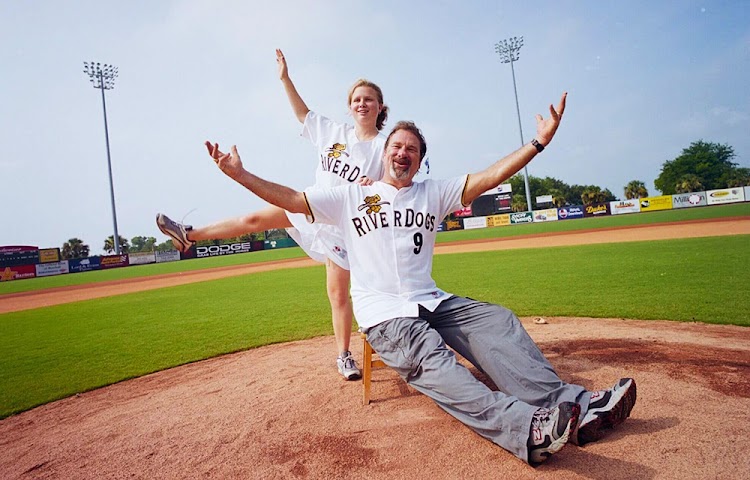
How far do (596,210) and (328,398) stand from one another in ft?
169

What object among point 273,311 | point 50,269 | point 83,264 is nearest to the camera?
point 273,311

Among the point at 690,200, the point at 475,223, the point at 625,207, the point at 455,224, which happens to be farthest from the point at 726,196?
the point at 455,224

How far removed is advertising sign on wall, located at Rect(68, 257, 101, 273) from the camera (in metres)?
41.8

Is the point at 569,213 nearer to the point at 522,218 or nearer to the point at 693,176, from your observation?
the point at 522,218

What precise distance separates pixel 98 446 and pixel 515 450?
8.65 feet

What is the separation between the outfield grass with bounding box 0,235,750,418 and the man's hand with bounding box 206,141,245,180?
3.20 meters

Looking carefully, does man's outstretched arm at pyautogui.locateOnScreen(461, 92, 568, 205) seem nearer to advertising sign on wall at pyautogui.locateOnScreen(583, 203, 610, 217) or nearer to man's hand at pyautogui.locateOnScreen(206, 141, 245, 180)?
man's hand at pyautogui.locateOnScreen(206, 141, 245, 180)

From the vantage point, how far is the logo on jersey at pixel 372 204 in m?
3.06

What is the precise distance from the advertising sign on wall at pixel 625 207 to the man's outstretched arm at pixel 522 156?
50058 millimetres

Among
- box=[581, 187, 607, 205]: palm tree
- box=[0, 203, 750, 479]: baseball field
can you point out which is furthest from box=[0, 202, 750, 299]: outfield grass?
box=[581, 187, 607, 205]: palm tree

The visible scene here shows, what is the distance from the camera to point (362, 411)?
9.55 feet

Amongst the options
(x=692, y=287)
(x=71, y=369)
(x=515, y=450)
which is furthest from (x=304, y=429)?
(x=692, y=287)

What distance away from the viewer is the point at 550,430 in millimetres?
1976

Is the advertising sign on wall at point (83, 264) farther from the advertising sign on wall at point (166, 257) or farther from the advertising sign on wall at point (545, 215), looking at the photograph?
the advertising sign on wall at point (545, 215)
